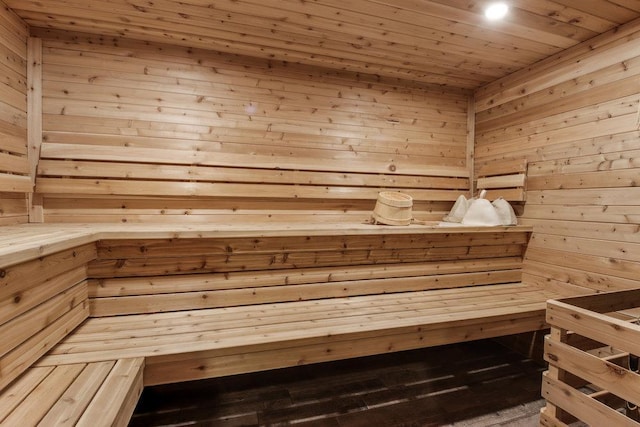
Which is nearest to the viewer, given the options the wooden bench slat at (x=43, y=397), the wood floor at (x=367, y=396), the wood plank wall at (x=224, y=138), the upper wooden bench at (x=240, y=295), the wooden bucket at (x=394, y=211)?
the wooden bench slat at (x=43, y=397)

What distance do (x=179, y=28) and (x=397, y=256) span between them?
2.90 metres

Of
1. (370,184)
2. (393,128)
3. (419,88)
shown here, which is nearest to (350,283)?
(370,184)

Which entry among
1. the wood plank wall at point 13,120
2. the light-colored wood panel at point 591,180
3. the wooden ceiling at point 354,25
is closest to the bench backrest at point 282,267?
the light-colored wood panel at point 591,180

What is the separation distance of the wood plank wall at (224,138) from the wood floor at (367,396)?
155 cm

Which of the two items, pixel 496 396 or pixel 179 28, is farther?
pixel 179 28

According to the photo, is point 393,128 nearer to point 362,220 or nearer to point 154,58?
point 362,220

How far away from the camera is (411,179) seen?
12.9 ft

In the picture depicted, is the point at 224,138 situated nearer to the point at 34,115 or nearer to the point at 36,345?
the point at 34,115

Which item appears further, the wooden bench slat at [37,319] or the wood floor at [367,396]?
the wood floor at [367,396]

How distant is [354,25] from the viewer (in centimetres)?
278

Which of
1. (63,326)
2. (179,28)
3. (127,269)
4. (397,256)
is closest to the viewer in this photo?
(63,326)

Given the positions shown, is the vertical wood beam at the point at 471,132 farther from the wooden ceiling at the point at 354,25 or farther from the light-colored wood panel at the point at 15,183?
the light-colored wood panel at the point at 15,183

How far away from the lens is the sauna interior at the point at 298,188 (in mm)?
1887

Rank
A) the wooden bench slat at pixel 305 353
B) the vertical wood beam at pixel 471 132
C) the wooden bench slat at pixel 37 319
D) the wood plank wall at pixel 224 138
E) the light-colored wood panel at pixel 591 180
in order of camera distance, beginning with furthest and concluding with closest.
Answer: the vertical wood beam at pixel 471 132 < the wood plank wall at pixel 224 138 < the light-colored wood panel at pixel 591 180 < the wooden bench slat at pixel 305 353 < the wooden bench slat at pixel 37 319
